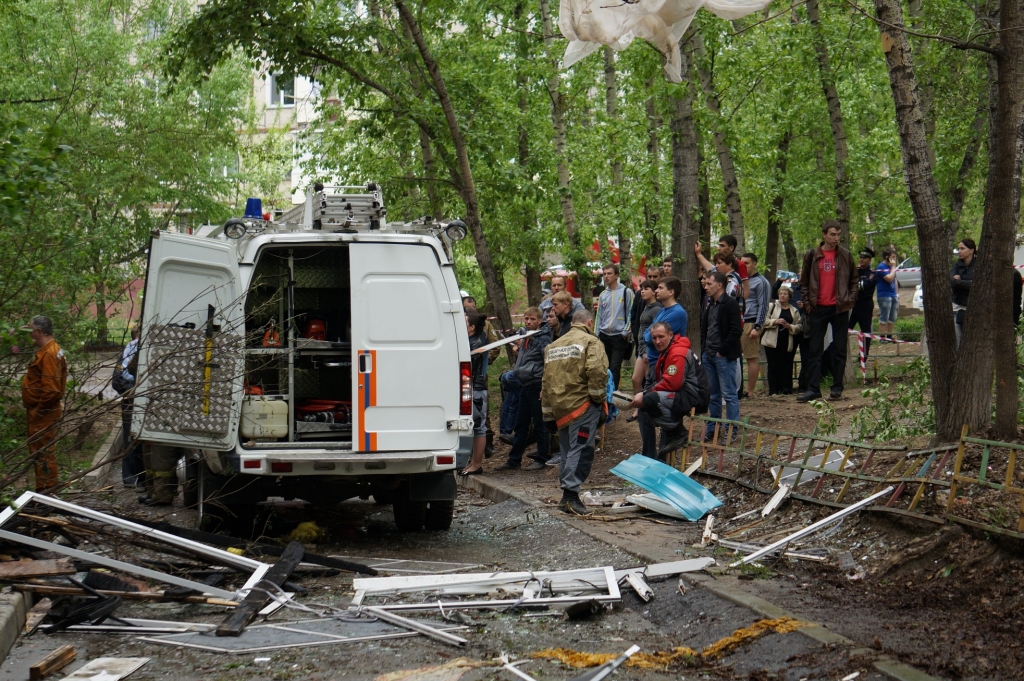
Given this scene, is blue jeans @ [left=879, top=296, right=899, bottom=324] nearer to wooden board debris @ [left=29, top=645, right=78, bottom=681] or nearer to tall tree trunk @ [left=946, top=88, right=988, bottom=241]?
tall tree trunk @ [left=946, top=88, right=988, bottom=241]

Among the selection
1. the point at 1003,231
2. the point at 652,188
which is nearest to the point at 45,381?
the point at 1003,231

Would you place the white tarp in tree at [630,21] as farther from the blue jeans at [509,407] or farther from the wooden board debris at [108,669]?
the blue jeans at [509,407]

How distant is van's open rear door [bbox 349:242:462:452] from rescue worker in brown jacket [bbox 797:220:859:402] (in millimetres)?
5996

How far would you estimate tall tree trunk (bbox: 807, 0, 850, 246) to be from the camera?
15766 millimetres

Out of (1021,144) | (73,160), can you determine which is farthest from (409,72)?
(1021,144)

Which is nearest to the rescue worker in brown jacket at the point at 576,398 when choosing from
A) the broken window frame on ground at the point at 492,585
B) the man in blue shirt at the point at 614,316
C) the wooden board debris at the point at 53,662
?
the broken window frame on ground at the point at 492,585

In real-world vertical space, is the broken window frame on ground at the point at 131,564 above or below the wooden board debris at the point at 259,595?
above

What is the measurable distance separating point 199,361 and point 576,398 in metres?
3.12

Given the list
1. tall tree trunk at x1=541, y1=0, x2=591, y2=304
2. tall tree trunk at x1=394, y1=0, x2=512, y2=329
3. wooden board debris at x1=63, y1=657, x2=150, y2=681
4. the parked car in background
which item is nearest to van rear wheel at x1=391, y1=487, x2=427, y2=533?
wooden board debris at x1=63, y1=657, x2=150, y2=681

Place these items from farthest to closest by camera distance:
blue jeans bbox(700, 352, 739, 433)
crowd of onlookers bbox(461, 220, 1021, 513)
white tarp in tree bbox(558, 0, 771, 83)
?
blue jeans bbox(700, 352, 739, 433)
crowd of onlookers bbox(461, 220, 1021, 513)
white tarp in tree bbox(558, 0, 771, 83)

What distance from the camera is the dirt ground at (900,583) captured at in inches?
215

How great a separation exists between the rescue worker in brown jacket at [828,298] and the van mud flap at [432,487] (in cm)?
591

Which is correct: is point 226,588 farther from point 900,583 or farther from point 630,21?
point 630,21

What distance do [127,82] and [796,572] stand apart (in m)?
23.4
